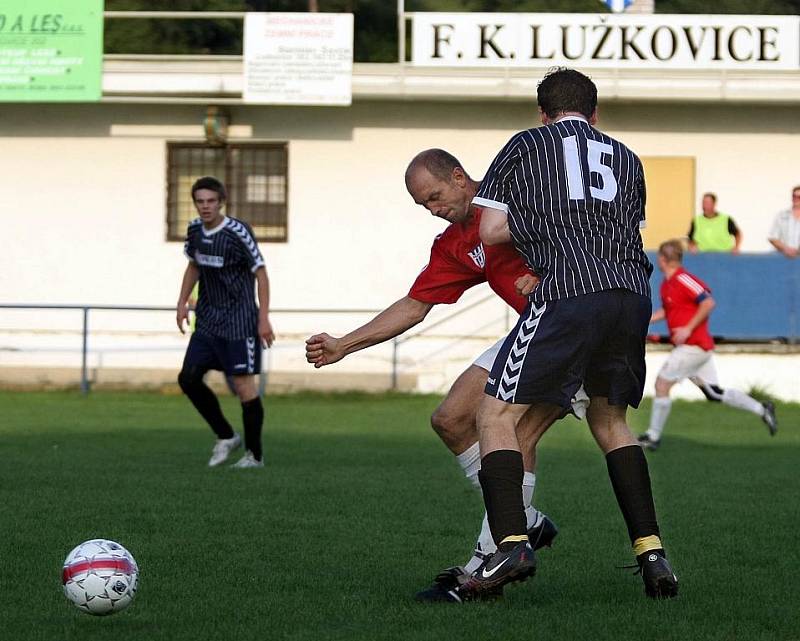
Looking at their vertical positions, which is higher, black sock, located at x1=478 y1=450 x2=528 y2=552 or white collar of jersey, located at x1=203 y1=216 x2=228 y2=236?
white collar of jersey, located at x1=203 y1=216 x2=228 y2=236

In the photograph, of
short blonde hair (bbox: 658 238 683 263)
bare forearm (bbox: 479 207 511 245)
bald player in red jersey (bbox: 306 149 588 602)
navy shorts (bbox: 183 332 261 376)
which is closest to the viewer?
bare forearm (bbox: 479 207 511 245)

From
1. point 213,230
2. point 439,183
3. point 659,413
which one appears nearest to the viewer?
point 439,183

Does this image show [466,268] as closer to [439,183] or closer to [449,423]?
[439,183]

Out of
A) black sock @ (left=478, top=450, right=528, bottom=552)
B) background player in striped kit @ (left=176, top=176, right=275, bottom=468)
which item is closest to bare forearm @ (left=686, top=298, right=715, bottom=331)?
background player in striped kit @ (left=176, top=176, right=275, bottom=468)

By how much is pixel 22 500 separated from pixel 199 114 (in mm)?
14094

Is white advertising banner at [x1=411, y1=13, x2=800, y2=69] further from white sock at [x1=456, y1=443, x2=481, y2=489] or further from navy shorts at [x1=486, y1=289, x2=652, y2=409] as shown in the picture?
navy shorts at [x1=486, y1=289, x2=652, y2=409]

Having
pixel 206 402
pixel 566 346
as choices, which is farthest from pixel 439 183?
pixel 206 402

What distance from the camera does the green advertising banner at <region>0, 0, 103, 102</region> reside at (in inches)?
824

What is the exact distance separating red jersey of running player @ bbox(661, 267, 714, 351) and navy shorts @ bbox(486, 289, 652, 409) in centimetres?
846

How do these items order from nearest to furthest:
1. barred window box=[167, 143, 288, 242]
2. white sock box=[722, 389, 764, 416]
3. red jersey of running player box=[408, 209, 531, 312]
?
red jersey of running player box=[408, 209, 531, 312] < white sock box=[722, 389, 764, 416] < barred window box=[167, 143, 288, 242]

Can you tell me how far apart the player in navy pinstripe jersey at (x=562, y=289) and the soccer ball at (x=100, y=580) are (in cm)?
126

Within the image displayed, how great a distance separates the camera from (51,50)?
21.0 metres

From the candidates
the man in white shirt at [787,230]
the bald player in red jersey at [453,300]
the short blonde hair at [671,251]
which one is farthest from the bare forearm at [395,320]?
the man in white shirt at [787,230]

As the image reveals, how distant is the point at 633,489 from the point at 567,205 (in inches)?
45.2
